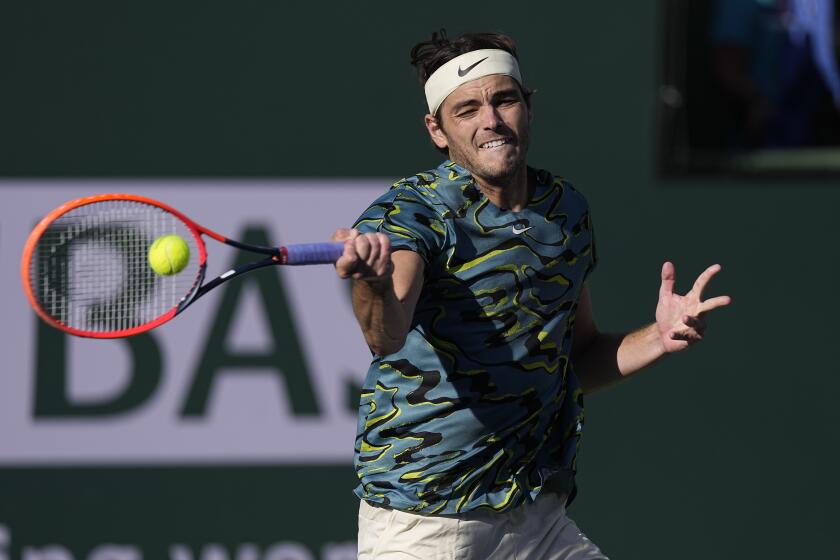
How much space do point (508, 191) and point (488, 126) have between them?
15 centimetres

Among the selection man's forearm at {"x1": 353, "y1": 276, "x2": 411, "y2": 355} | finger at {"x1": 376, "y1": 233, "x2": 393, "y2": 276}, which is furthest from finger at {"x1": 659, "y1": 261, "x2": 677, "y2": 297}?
finger at {"x1": 376, "y1": 233, "x2": 393, "y2": 276}

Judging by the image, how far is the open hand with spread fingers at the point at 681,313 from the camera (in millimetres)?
3111

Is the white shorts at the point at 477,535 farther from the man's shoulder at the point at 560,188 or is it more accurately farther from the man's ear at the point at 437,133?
the man's ear at the point at 437,133

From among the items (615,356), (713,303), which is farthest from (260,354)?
(713,303)

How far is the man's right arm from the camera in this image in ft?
8.33

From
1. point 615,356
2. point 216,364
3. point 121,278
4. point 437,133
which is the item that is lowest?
point 216,364

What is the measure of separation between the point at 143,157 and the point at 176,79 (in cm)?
27

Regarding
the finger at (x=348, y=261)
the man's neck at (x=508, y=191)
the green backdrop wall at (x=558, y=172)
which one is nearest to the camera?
the finger at (x=348, y=261)

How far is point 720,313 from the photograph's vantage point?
187 inches

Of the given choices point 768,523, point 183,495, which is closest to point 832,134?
point 768,523

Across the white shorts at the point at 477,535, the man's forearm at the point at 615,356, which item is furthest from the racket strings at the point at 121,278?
the man's forearm at the point at 615,356

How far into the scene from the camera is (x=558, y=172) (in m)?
4.68

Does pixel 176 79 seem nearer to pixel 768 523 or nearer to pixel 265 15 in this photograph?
pixel 265 15

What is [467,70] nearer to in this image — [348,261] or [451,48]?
[451,48]
